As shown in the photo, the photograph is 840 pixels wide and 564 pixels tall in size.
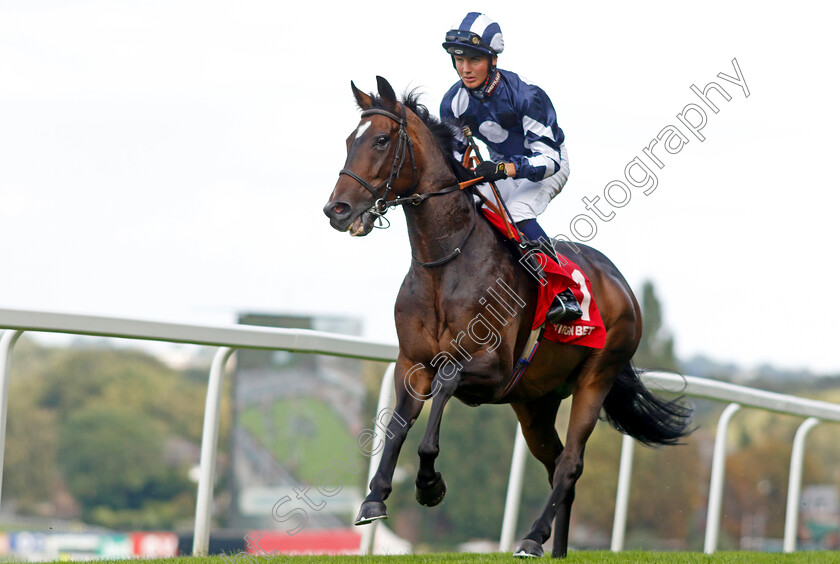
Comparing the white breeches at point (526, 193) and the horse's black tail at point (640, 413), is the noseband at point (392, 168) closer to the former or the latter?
the white breeches at point (526, 193)

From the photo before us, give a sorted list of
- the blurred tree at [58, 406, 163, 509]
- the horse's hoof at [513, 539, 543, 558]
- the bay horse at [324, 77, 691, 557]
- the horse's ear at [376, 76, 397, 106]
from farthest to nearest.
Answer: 1. the blurred tree at [58, 406, 163, 509]
2. the horse's ear at [376, 76, 397, 106]
3. the horse's hoof at [513, 539, 543, 558]
4. the bay horse at [324, 77, 691, 557]

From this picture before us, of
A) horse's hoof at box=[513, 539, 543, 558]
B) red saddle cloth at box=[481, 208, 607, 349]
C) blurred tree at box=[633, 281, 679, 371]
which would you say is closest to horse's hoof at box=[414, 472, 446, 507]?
horse's hoof at box=[513, 539, 543, 558]

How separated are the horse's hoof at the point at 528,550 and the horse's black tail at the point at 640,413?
1.63m

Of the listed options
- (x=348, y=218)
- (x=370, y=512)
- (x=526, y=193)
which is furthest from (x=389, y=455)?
(x=526, y=193)

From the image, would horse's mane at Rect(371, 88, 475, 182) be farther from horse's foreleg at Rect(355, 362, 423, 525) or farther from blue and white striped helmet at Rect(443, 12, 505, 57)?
horse's foreleg at Rect(355, 362, 423, 525)

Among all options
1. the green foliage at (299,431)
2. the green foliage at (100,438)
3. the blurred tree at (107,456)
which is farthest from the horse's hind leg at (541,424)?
the blurred tree at (107,456)

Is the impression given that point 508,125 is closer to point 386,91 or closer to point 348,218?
point 386,91

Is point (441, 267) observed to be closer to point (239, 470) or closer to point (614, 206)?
point (614, 206)

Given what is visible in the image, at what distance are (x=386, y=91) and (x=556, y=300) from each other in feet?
3.97

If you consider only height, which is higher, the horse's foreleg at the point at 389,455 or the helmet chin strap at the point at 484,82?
the helmet chin strap at the point at 484,82

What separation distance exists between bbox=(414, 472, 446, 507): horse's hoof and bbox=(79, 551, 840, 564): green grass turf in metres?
0.21

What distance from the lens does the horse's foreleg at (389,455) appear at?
150 inches

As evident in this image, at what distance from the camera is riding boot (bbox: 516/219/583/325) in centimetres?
466

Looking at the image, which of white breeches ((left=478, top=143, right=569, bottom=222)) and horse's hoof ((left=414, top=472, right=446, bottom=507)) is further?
white breeches ((left=478, top=143, right=569, bottom=222))
